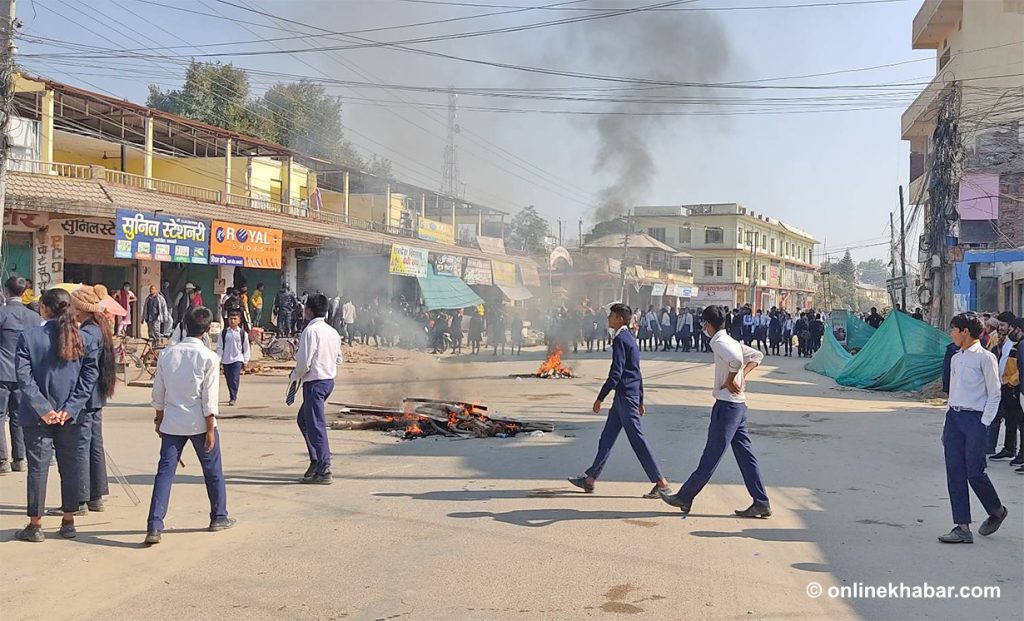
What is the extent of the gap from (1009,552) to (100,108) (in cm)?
2348

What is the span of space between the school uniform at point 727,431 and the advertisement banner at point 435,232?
91.9 ft

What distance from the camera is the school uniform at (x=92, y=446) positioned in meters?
5.54

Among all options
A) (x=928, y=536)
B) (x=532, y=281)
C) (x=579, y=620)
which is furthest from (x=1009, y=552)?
Answer: (x=532, y=281)

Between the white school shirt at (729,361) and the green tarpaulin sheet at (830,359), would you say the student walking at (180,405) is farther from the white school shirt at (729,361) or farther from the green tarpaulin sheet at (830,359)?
the green tarpaulin sheet at (830,359)

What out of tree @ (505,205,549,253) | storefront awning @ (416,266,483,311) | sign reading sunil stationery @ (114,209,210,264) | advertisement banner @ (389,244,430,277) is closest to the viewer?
sign reading sunil stationery @ (114,209,210,264)

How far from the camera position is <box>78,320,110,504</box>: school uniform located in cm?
554

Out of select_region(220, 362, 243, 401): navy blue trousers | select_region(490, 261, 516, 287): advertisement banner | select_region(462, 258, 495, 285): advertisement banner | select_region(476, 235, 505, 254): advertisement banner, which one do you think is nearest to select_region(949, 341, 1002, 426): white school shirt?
select_region(220, 362, 243, 401): navy blue trousers

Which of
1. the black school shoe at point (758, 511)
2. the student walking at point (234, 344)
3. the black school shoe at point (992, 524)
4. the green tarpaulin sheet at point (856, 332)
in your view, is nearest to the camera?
the black school shoe at point (992, 524)

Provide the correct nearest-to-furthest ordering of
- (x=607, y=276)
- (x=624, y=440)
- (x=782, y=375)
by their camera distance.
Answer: (x=624, y=440) → (x=782, y=375) → (x=607, y=276)

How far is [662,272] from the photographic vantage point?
180 feet

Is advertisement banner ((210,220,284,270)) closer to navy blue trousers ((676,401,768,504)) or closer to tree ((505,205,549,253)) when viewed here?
navy blue trousers ((676,401,768,504))

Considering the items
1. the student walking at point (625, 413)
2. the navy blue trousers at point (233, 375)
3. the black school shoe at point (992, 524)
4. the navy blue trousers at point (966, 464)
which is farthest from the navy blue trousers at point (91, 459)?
the black school shoe at point (992, 524)

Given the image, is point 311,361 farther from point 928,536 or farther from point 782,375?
point 782,375

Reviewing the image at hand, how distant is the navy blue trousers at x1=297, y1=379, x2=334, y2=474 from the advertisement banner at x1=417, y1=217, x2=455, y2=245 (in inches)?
1046
